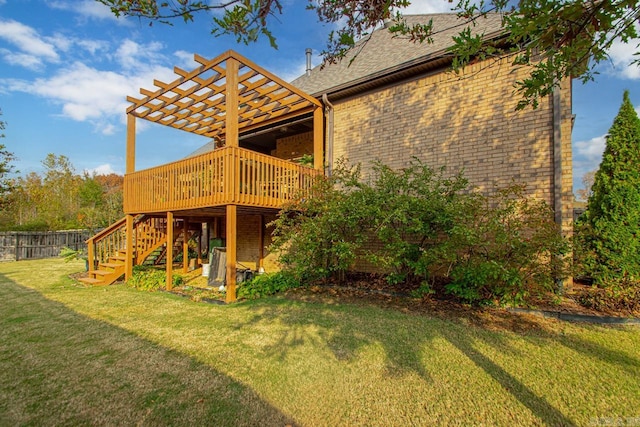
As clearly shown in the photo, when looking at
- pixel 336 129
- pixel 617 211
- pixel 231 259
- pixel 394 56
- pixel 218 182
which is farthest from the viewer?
pixel 336 129

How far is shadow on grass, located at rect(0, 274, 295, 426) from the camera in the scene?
95.6 inches

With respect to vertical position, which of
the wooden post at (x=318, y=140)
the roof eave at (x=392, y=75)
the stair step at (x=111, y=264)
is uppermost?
the roof eave at (x=392, y=75)

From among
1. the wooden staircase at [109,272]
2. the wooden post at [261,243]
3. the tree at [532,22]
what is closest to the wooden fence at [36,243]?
the wooden staircase at [109,272]

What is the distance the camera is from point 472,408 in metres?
2.51

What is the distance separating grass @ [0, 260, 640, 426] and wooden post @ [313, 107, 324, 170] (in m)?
4.60

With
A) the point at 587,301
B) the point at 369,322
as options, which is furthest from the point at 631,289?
the point at 369,322

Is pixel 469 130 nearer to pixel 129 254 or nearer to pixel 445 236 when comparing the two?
pixel 445 236

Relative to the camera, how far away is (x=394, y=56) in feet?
26.5

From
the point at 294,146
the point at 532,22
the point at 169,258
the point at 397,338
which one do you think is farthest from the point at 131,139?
the point at 532,22

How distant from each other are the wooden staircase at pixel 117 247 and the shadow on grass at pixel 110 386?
421 centimetres

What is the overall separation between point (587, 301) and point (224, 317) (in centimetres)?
615

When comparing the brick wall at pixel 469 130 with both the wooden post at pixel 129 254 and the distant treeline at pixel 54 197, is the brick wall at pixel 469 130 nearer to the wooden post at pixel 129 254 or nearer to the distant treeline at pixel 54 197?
the wooden post at pixel 129 254

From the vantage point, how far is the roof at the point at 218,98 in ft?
21.0

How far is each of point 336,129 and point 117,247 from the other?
26.6 feet
